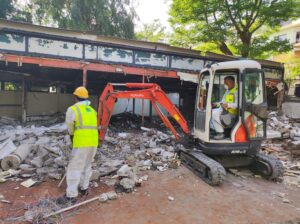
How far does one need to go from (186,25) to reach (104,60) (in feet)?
30.5

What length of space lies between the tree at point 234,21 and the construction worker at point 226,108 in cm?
1023

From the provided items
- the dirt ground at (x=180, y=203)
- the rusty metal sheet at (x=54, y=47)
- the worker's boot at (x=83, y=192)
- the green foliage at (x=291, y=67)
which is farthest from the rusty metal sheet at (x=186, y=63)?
the green foliage at (x=291, y=67)

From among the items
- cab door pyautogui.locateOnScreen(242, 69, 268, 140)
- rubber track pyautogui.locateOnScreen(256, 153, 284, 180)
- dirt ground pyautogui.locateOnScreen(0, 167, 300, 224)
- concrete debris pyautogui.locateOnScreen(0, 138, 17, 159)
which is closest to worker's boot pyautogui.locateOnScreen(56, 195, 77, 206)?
dirt ground pyautogui.locateOnScreen(0, 167, 300, 224)

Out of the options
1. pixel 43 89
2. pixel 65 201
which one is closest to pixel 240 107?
pixel 65 201

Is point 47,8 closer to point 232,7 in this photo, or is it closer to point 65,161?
point 232,7

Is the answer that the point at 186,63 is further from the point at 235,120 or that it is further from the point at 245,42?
the point at 245,42

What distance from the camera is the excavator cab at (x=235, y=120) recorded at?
5246 millimetres

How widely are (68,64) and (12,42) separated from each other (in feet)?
5.70

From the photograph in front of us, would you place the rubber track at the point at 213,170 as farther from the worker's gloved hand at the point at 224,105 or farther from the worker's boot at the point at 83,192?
the worker's boot at the point at 83,192

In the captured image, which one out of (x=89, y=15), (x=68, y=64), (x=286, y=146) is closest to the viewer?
(x=68, y=64)

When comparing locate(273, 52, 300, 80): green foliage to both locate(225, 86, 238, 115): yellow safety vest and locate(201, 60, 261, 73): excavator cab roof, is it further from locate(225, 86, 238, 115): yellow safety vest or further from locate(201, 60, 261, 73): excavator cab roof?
locate(225, 86, 238, 115): yellow safety vest

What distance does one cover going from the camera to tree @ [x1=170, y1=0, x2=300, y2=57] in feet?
46.2

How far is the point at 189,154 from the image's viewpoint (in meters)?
6.01

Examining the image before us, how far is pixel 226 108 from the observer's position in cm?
541
